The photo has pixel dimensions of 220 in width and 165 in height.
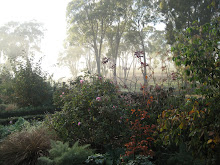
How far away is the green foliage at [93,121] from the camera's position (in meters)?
4.06

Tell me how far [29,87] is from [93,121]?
7.20 metres

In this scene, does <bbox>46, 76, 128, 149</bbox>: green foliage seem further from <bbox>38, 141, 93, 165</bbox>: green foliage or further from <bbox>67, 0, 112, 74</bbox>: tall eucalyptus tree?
<bbox>67, 0, 112, 74</bbox>: tall eucalyptus tree

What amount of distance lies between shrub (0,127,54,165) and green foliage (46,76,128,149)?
0.59 metres

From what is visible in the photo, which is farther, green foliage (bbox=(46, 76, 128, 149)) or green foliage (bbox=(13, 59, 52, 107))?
green foliage (bbox=(13, 59, 52, 107))

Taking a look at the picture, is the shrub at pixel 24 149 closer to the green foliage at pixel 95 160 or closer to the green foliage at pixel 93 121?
the green foliage at pixel 93 121

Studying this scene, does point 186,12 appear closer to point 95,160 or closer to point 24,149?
point 95,160

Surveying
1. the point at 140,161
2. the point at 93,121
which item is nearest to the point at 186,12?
the point at 93,121

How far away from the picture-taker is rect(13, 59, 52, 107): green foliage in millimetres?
10122

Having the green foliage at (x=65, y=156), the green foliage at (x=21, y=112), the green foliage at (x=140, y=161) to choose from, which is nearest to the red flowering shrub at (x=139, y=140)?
the green foliage at (x=140, y=161)

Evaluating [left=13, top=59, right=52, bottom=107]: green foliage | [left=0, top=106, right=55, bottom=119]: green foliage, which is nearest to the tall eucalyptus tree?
[left=13, top=59, right=52, bottom=107]: green foliage

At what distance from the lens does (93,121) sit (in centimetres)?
423

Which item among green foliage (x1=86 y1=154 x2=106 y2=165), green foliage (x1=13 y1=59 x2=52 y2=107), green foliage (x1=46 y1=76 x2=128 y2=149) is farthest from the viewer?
green foliage (x1=13 y1=59 x2=52 y2=107)

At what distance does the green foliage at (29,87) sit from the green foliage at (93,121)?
6004 mm

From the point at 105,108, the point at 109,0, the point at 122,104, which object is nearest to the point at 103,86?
the point at 122,104
